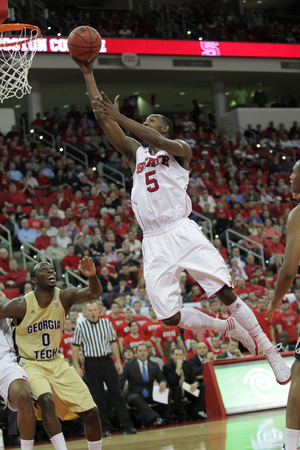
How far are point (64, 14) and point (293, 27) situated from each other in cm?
956

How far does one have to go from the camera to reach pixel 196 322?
16.1 ft

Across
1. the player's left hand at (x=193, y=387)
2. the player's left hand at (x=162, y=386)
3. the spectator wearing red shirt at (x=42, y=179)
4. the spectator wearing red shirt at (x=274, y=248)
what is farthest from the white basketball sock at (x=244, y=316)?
the spectator wearing red shirt at (x=42, y=179)

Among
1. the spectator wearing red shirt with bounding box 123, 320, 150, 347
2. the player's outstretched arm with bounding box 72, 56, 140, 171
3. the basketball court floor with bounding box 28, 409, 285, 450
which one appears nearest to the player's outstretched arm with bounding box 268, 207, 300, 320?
the player's outstretched arm with bounding box 72, 56, 140, 171

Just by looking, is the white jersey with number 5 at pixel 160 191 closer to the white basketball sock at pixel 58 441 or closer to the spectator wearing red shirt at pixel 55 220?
the white basketball sock at pixel 58 441

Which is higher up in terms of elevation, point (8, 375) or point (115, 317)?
point (8, 375)

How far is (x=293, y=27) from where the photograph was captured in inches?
912

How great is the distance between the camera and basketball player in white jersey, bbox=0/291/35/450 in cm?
486

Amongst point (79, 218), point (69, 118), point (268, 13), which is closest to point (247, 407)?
point (79, 218)

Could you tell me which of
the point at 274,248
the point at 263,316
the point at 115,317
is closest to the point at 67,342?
the point at 115,317

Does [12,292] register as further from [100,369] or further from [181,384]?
[181,384]

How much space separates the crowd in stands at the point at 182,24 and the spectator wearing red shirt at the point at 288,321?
463 inches

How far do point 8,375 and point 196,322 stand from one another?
1746mm

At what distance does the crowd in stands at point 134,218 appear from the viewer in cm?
1020

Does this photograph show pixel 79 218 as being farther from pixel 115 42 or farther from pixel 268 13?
pixel 268 13
